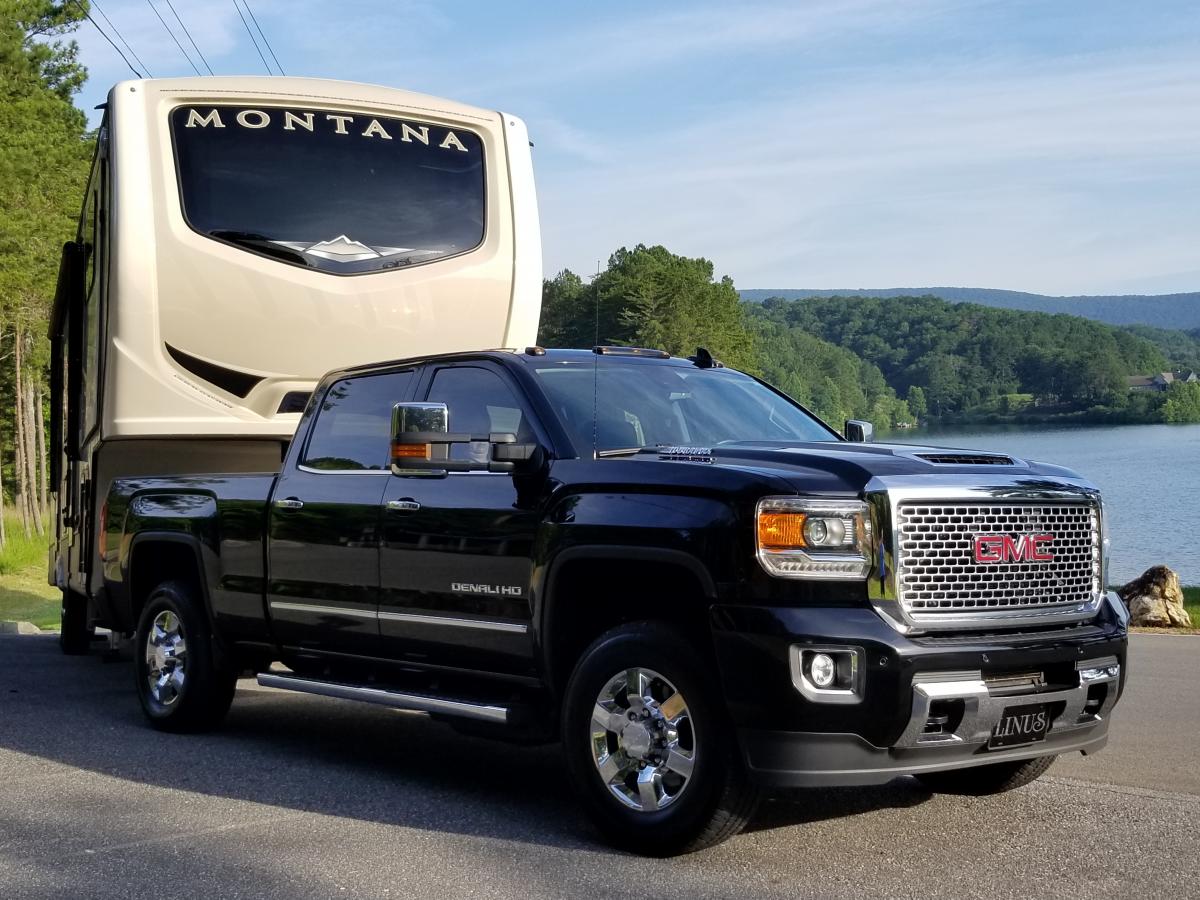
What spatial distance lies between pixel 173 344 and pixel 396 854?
5509 mm

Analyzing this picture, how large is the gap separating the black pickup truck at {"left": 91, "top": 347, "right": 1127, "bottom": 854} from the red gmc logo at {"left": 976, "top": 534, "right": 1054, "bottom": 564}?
0.01 m

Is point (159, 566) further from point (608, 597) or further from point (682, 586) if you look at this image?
point (682, 586)

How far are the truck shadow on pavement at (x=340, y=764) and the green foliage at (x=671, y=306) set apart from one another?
77937 millimetres

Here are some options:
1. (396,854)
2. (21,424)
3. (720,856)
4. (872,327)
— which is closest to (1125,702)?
(720,856)

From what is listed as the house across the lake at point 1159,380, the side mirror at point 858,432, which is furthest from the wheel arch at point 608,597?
the house across the lake at point 1159,380

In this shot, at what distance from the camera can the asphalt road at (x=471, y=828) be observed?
5383 millimetres

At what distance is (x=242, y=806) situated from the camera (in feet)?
22.1

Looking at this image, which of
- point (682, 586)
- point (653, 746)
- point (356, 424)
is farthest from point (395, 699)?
point (682, 586)

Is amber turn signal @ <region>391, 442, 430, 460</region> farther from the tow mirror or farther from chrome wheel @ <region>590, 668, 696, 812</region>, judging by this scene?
chrome wheel @ <region>590, 668, 696, 812</region>

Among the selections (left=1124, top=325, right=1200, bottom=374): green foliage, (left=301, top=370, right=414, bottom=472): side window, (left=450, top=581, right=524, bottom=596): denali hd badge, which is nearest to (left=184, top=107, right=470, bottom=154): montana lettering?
(left=301, top=370, right=414, bottom=472): side window

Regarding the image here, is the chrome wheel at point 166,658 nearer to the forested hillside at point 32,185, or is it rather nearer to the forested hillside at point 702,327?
the forested hillside at point 32,185

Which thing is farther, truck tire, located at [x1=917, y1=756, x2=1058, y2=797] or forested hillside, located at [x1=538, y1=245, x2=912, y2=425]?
forested hillside, located at [x1=538, y1=245, x2=912, y2=425]

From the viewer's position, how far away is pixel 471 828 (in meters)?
6.30

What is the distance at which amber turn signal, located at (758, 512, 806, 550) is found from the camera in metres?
5.50
